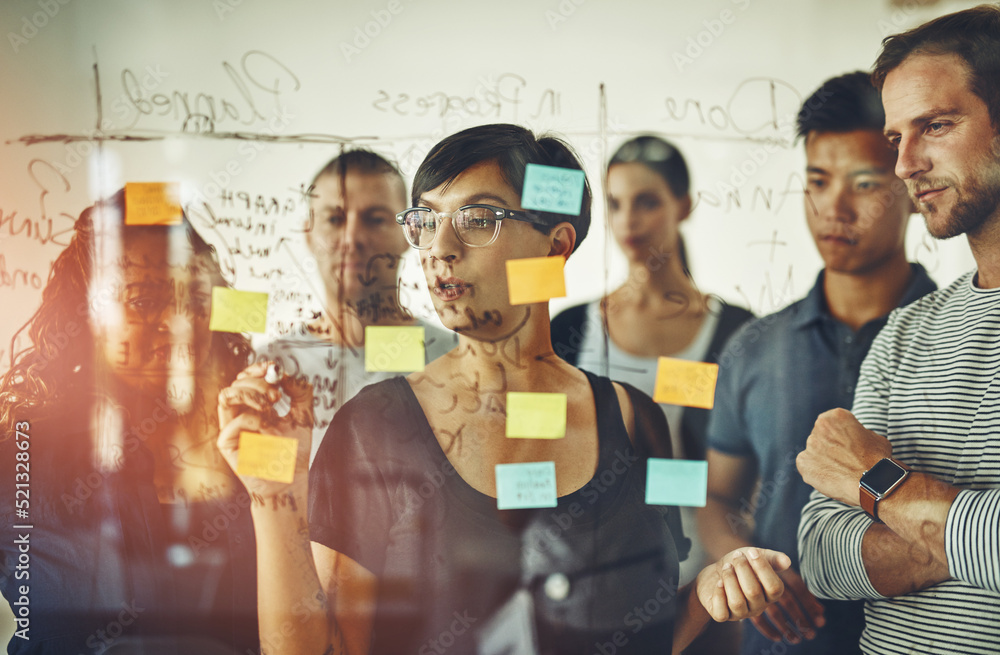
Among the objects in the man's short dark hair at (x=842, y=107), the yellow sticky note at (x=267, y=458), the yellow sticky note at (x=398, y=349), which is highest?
the man's short dark hair at (x=842, y=107)

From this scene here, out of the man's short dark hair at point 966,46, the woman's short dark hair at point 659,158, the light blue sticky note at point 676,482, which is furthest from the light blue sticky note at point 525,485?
the man's short dark hair at point 966,46

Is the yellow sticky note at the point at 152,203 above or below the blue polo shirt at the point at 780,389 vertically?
above

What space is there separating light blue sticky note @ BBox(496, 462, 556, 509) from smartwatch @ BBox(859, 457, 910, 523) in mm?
733

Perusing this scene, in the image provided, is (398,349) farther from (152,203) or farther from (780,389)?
(780,389)

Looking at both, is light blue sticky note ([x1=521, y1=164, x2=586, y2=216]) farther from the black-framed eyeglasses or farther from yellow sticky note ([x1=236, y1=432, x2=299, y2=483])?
yellow sticky note ([x1=236, y1=432, x2=299, y2=483])

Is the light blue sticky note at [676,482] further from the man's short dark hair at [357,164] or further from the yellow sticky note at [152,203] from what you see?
the yellow sticky note at [152,203]

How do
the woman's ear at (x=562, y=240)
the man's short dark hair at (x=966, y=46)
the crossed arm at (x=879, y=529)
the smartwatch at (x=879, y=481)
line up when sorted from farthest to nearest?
1. the woman's ear at (x=562, y=240)
2. the man's short dark hair at (x=966, y=46)
3. the smartwatch at (x=879, y=481)
4. the crossed arm at (x=879, y=529)

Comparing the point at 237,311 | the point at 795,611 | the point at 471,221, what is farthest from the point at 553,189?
the point at 795,611

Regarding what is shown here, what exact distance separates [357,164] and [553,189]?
526mm

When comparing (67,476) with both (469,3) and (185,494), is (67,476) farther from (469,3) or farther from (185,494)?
(469,3)

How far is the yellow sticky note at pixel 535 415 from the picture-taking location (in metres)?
1.69

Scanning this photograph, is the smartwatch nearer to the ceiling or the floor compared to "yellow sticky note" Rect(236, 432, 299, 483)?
nearer to the floor

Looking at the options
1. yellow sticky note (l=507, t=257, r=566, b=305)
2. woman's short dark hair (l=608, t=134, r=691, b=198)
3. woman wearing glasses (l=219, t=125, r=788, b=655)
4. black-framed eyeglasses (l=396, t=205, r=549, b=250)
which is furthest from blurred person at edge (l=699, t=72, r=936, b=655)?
black-framed eyeglasses (l=396, t=205, r=549, b=250)

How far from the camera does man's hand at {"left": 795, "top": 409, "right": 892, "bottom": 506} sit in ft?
5.06
